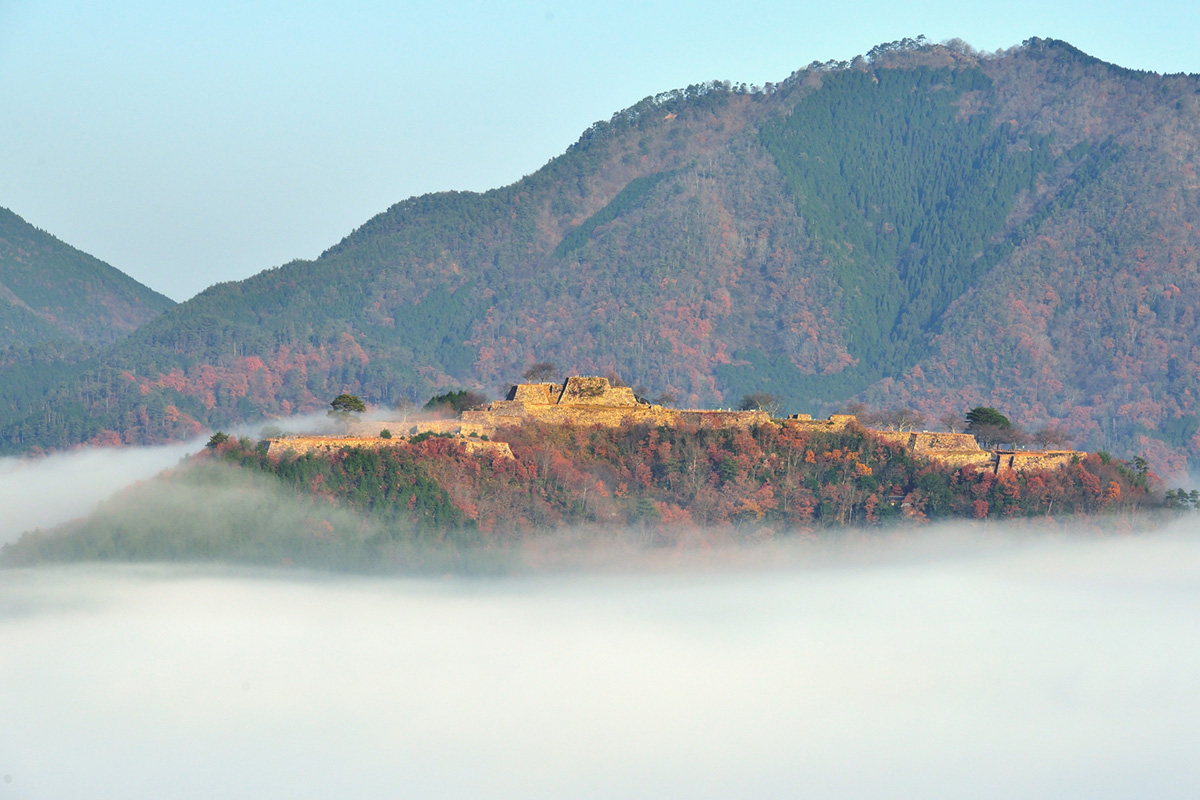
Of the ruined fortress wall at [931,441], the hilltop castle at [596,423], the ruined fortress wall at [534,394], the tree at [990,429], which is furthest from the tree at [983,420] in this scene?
the ruined fortress wall at [534,394]

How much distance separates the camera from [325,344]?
7717 inches

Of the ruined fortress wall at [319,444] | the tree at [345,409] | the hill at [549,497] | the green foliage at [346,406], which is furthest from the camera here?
the green foliage at [346,406]

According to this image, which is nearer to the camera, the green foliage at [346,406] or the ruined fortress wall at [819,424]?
the green foliage at [346,406]

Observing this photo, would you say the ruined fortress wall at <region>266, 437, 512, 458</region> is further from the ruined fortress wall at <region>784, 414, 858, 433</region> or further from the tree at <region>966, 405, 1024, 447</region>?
the tree at <region>966, 405, 1024, 447</region>

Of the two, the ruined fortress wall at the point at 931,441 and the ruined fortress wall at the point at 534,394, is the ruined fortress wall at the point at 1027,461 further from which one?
the ruined fortress wall at the point at 534,394

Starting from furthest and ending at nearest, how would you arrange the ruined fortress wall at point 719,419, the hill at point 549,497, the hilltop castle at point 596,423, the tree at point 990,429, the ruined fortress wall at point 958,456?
the tree at point 990,429, the ruined fortress wall at point 958,456, the ruined fortress wall at point 719,419, the hilltop castle at point 596,423, the hill at point 549,497

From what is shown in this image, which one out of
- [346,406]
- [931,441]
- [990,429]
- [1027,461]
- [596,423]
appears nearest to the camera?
[596,423]

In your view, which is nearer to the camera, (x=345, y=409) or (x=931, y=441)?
(x=345, y=409)

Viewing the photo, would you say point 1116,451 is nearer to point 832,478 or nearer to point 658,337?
point 658,337

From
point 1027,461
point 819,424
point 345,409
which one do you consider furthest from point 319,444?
point 1027,461

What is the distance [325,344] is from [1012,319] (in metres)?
63.4

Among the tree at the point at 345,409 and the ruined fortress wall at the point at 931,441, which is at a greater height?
the tree at the point at 345,409

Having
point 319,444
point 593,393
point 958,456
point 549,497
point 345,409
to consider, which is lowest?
point 549,497

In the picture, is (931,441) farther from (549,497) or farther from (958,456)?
(549,497)
